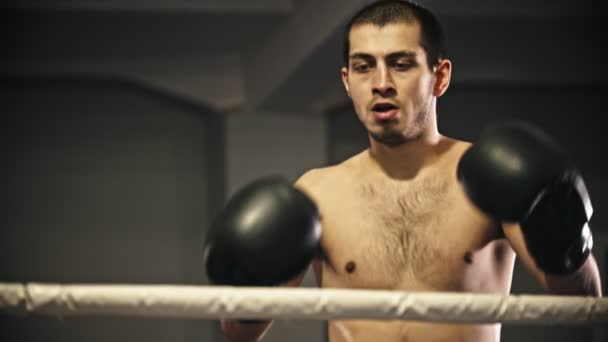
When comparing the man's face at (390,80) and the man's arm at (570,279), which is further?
the man's face at (390,80)

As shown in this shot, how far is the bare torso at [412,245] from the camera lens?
5.85 feet

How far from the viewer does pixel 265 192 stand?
5.13 feet

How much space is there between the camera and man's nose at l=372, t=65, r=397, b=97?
5.76ft

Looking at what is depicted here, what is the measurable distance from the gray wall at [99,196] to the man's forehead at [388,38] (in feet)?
10.5

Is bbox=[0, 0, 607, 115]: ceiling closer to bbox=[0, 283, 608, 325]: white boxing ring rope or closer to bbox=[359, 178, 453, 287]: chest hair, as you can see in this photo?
bbox=[359, 178, 453, 287]: chest hair

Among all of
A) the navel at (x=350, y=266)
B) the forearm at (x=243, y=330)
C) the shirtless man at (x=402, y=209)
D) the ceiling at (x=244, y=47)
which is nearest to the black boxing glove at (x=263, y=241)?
the shirtless man at (x=402, y=209)

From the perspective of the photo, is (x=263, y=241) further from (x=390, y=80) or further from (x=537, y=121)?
(x=537, y=121)

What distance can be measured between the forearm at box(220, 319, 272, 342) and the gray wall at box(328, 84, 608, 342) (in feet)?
11.2

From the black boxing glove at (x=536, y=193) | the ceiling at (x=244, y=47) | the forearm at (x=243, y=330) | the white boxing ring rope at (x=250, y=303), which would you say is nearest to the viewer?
the white boxing ring rope at (x=250, y=303)

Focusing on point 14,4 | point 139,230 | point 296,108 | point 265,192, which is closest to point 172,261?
point 139,230

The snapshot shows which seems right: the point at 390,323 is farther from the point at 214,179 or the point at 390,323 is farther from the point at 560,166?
the point at 214,179

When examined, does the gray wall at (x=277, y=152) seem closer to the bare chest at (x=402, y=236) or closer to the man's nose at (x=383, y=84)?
the bare chest at (x=402, y=236)

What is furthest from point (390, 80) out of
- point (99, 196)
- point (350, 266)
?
point (99, 196)

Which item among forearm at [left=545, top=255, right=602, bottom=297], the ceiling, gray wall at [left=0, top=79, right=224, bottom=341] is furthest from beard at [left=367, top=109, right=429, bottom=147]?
gray wall at [left=0, top=79, right=224, bottom=341]
